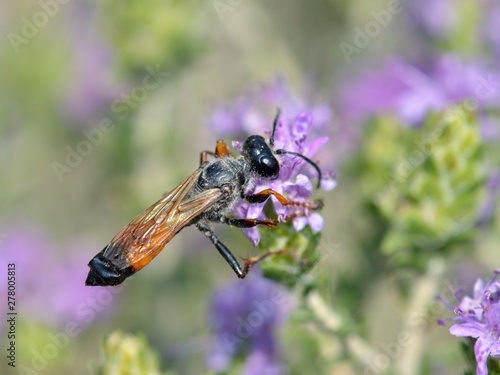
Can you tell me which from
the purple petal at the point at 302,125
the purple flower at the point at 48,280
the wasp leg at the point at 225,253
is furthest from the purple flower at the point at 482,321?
the purple flower at the point at 48,280

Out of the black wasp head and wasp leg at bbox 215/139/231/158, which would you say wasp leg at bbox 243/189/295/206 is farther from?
wasp leg at bbox 215/139/231/158

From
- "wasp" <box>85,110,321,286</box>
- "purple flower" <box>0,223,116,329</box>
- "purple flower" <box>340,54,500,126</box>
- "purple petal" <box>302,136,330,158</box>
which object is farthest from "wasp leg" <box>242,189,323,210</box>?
"purple flower" <box>0,223,116,329</box>

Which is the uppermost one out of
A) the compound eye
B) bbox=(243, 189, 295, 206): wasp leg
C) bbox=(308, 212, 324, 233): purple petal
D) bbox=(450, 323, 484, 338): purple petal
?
the compound eye

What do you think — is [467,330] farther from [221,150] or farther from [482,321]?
[221,150]

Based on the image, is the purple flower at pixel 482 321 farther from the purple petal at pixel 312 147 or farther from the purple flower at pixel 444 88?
the purple flower at pixel 444 88

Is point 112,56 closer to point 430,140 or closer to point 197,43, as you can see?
point 197,43
